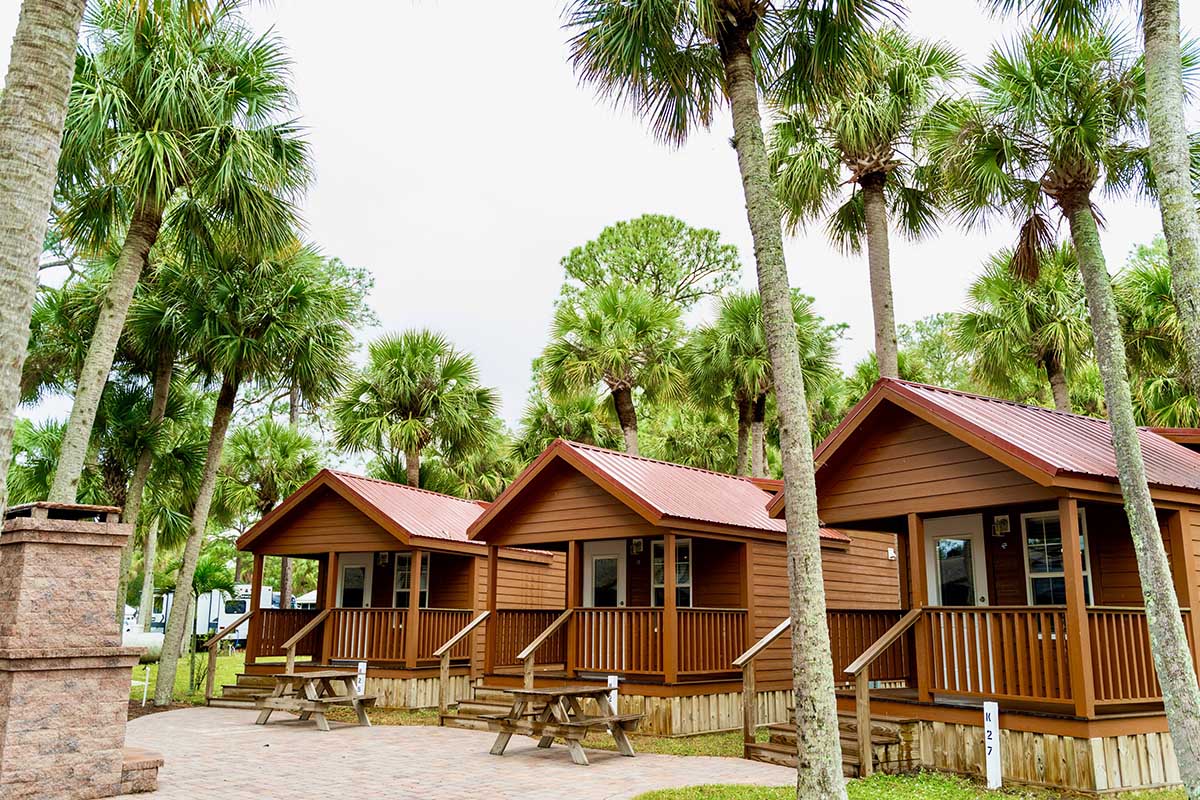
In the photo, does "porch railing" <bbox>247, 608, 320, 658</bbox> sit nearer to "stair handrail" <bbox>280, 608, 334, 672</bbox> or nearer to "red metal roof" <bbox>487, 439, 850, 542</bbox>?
"stair handrail" <bbox>280, 608, 334, 672</bbox>

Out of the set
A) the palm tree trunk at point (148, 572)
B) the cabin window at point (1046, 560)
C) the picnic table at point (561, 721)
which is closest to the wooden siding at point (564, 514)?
the picnic table at point (561, 721)

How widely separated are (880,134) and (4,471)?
47.7 ft

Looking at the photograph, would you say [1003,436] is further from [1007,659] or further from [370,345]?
[370,345]

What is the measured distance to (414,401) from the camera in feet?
80.5

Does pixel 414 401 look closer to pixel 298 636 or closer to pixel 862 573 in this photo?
pixel 298 636

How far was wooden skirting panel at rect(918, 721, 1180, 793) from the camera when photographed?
9555 mm

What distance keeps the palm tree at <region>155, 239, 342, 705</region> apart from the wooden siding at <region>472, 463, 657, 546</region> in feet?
19.5

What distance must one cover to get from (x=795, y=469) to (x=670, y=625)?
7.22m

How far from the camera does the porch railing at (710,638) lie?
14.9 metres

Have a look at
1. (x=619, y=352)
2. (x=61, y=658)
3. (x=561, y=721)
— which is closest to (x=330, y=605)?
(x=561, y=721)

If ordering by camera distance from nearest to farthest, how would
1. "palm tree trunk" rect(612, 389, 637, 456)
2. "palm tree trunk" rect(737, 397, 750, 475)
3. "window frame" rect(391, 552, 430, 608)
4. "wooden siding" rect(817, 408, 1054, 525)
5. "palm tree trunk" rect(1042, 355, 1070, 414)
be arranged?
1. "wooden siding" rect(817, 408, 1054, 525)
2. "palm tree trunk" rect(1042, 355, 1070, 414)
3. "window frame" rect(391, 552, 430, 608)
4. "palm tree trunk" rect(612, 389, 637, 456)
5. "palm tree trunk" rect(737, 397, 750, 475)

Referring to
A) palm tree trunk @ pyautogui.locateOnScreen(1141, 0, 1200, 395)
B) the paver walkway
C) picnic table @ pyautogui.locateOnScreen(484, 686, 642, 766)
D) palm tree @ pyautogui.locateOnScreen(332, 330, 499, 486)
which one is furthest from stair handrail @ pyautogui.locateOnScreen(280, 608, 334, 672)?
palm tree trunk @ pyautogui.locateOnScreen(1141, 0, 1200, 395)

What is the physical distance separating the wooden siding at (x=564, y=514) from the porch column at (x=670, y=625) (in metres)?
0.61

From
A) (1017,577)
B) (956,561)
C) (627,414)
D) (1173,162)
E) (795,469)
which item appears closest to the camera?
(795,469)
